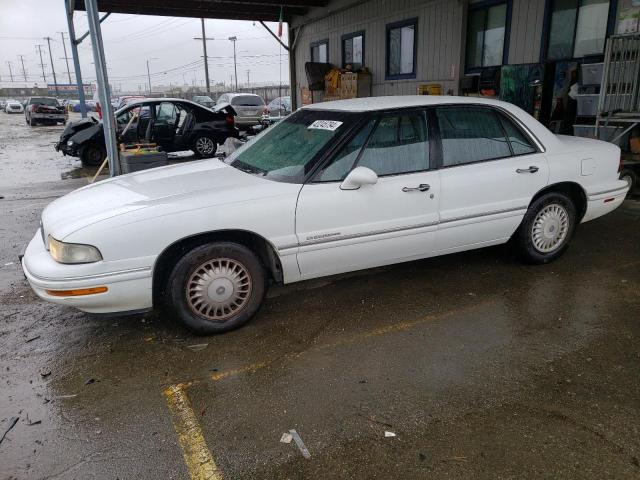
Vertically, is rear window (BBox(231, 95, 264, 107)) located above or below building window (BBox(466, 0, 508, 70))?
below

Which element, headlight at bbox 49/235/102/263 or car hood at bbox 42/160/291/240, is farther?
car hood at bbox 42/160/291/240

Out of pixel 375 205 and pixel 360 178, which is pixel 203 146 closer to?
pixel 375 205

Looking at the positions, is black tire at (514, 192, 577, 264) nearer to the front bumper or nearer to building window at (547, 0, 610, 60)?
the front bumper

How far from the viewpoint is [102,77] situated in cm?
733

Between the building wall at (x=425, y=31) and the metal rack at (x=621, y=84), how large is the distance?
1774 mm

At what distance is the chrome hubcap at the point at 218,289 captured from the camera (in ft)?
11.2

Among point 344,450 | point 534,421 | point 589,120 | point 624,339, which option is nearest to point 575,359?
point 624,339

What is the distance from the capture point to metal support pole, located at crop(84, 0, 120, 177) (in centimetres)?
704

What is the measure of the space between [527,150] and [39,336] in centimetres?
423

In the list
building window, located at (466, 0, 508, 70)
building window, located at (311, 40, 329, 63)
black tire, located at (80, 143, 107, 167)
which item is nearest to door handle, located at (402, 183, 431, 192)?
building window, located at (466, 0, 508, 70)

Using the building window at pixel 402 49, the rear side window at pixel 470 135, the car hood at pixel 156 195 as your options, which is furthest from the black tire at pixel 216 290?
the building window at pixel 402 49

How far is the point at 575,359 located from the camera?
317 centimetres

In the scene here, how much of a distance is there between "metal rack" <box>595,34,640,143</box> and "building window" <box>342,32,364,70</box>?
772 centimetres

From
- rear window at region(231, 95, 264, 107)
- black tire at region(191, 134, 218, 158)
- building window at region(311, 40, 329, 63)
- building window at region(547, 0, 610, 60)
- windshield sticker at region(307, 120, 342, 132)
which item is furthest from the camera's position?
rear window at region(231, 95, 264, 107)
